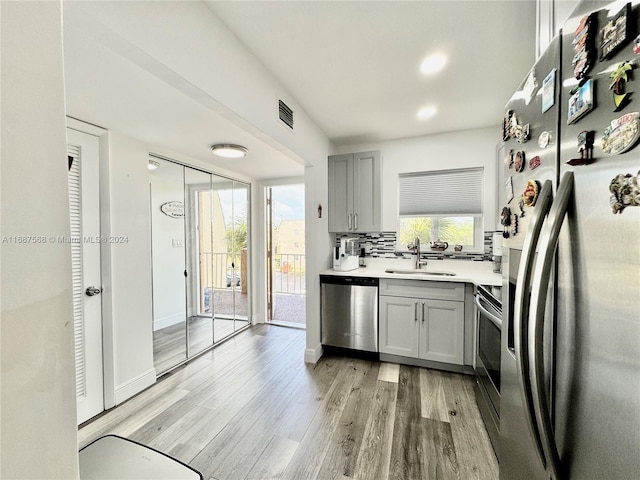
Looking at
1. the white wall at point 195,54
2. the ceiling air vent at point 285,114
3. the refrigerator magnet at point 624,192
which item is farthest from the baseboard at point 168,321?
the refrigerator magnet at point 624,192

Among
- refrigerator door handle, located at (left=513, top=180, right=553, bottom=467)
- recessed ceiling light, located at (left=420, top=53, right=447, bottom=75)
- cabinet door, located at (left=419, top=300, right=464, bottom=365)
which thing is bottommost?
cabinet door, located at (left=419, top=300, right=464, bottom=365)

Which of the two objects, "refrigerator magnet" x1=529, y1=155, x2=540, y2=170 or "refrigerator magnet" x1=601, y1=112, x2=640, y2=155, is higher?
"refrigerator magnet" x1=529, y1=155, x2=540, y2=170

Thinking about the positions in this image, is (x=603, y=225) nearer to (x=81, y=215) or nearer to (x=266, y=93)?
(x=266, y=93)

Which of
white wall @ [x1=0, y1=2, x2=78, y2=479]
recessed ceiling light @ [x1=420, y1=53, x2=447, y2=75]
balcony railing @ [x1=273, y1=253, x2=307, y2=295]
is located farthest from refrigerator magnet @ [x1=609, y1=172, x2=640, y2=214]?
balcony railing @ [x1=273, y1=253, x2=307, y2=295]

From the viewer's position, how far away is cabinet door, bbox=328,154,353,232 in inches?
127

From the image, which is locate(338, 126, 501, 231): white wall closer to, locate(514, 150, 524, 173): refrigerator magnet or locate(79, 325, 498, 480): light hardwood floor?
locate(79, 325, 498, 480): light hardwood floor

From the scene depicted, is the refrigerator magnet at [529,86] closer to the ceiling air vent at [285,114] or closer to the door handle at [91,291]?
the ceiling air vent at [285,114]

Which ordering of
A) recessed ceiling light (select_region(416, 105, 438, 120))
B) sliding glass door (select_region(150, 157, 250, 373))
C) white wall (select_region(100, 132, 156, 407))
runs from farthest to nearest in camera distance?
sliding glass door (select_region(150, 157, 250, 373)), recessed ceiling light (select_region(416, 105, 438, 120)), white wall (select_region(100, 132, 156, 407))

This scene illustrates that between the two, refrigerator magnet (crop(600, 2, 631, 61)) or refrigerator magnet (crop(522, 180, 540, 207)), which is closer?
refrigerator magnet (crop(600, 2, 631, 61))

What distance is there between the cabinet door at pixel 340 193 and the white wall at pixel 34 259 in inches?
116

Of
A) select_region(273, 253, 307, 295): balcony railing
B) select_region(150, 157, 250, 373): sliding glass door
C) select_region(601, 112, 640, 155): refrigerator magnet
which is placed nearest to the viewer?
select_region(601, 112, 640, 155): refrigerator magnet

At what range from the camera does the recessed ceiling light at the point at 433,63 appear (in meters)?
1.77

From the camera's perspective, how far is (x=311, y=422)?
6.34 ft

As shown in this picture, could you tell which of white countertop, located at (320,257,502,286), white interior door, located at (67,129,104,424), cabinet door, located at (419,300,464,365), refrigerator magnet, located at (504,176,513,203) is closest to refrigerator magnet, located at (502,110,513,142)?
refrigerator magnet, located at (504,176,513,203)
